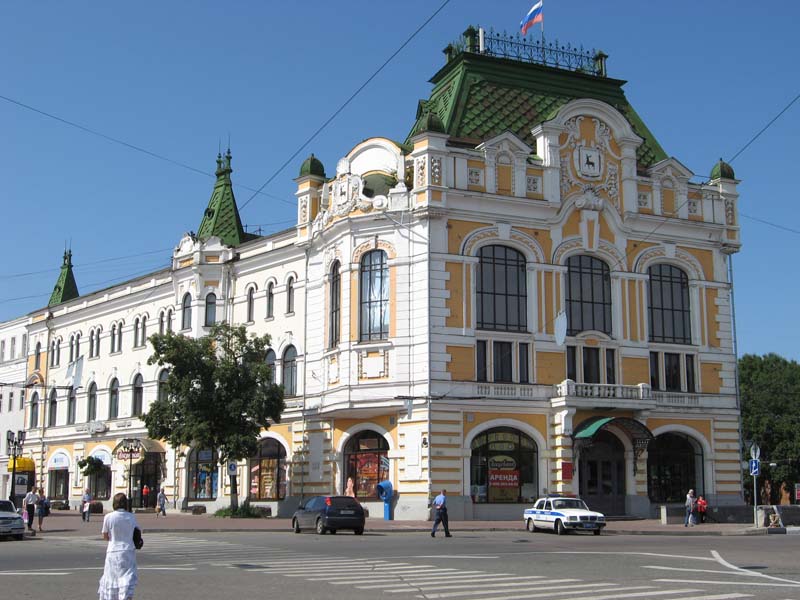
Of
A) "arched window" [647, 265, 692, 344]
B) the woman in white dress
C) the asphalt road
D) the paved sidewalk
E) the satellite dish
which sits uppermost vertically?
"arched window" [647, 265, 692, 344]

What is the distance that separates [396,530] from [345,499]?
160 inches

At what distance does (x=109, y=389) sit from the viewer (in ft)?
214

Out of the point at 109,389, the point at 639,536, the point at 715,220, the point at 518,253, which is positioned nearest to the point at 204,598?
the point at 639,536

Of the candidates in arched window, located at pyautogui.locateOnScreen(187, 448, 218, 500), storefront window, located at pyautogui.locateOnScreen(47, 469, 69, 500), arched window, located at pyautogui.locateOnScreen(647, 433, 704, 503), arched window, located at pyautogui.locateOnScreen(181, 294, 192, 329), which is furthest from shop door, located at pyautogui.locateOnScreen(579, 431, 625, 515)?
storefront window, located at pyautogui.locateOnScreen(47, 469, 69, 500)

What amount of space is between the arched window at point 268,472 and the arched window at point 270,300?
6547 millimetres

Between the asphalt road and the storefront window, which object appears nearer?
the asphalt road

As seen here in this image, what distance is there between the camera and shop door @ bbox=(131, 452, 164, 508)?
58875 millimetres

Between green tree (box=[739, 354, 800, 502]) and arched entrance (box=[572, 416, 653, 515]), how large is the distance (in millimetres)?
29806

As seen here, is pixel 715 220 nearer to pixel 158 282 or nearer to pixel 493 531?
pixel 493 531

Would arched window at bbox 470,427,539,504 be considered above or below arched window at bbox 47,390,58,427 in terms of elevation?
below

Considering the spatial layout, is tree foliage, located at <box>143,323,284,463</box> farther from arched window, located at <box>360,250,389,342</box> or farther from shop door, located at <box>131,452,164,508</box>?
shop door, located at <box>131,452,164,508</box>

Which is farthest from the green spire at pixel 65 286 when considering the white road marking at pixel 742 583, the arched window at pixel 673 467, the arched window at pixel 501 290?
the white road marking at pixel 742 583

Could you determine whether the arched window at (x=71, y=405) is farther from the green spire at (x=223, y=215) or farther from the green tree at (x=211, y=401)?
the green tree at (x=211, y=401)

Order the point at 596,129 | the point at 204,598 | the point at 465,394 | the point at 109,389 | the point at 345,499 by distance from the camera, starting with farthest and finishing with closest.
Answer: the point at 109,389 → the point at 596,129 → the point at 465,394 → the point at 345,499 → the point at 204,598
